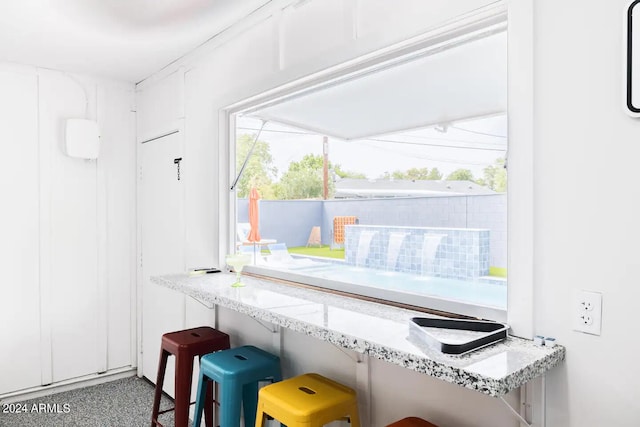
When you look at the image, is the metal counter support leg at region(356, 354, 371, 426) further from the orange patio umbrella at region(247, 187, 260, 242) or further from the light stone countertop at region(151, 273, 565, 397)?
the orange patio umbrella at region(247, 187, 260, 242)

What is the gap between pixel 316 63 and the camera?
223 cm

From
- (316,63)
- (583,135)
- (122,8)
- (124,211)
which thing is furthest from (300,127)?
(124,211)

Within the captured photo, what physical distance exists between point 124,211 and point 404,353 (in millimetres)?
3326

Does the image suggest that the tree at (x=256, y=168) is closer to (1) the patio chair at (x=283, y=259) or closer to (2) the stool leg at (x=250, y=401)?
(1) the patio chair at (x=283, y=259)

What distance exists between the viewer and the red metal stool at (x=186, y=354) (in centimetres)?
253

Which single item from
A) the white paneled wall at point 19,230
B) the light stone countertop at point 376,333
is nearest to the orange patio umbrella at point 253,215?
the light stone countertop at point 376,333

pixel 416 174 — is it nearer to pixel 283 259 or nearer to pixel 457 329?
pixel 457 329

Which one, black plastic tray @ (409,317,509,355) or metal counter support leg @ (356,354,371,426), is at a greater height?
black plastic tray @ (409,317,509,355)

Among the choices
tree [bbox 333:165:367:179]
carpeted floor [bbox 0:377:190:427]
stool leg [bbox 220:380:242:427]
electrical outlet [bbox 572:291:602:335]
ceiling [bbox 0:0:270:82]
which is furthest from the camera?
carpeted floor [bbox 0:377:190:427]

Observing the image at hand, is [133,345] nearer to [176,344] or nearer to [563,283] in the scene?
[176,344]

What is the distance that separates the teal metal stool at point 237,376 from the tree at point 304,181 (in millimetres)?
885

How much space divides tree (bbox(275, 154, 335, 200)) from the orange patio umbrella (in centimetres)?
18

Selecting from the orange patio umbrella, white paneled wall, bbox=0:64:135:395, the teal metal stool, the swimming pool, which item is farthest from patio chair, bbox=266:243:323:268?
white paneled wall, bbox=0:64:135:395

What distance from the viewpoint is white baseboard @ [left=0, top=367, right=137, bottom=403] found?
3477 mm
